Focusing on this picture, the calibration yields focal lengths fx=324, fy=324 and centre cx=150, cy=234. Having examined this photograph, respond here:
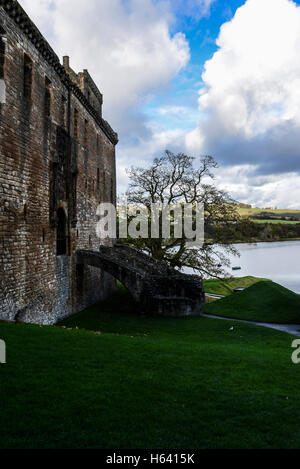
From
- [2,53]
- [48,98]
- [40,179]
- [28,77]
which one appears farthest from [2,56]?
[40,179]

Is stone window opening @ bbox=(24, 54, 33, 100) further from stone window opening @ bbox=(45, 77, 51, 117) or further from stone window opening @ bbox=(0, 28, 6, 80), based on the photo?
stone window opening @ bbox=(45, 77, 51, 117)

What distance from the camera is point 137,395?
5492 millimetres

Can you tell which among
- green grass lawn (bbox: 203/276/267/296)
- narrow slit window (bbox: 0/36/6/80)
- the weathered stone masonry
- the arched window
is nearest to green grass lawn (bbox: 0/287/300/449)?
the weathered stone masonry

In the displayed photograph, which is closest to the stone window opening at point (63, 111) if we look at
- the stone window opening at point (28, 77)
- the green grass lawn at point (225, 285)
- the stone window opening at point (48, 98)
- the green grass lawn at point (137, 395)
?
the stone window opening at point (48, 98)

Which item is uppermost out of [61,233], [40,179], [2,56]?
[2,56]

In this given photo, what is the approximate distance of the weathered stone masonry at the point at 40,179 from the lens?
10.6 meters

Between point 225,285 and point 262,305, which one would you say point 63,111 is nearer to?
point 262,305

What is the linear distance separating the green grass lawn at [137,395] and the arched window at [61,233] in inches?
304

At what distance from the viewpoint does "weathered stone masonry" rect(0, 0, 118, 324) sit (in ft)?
34.9

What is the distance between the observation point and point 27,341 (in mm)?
7590

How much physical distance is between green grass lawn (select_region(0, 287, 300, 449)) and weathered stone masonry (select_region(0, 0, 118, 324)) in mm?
3597

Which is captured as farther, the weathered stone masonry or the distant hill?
the distant hill

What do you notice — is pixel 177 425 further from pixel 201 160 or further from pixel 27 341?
pixel 201 160

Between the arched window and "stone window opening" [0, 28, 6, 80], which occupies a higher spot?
"stone window opening" [0, 28, 6, 80]
